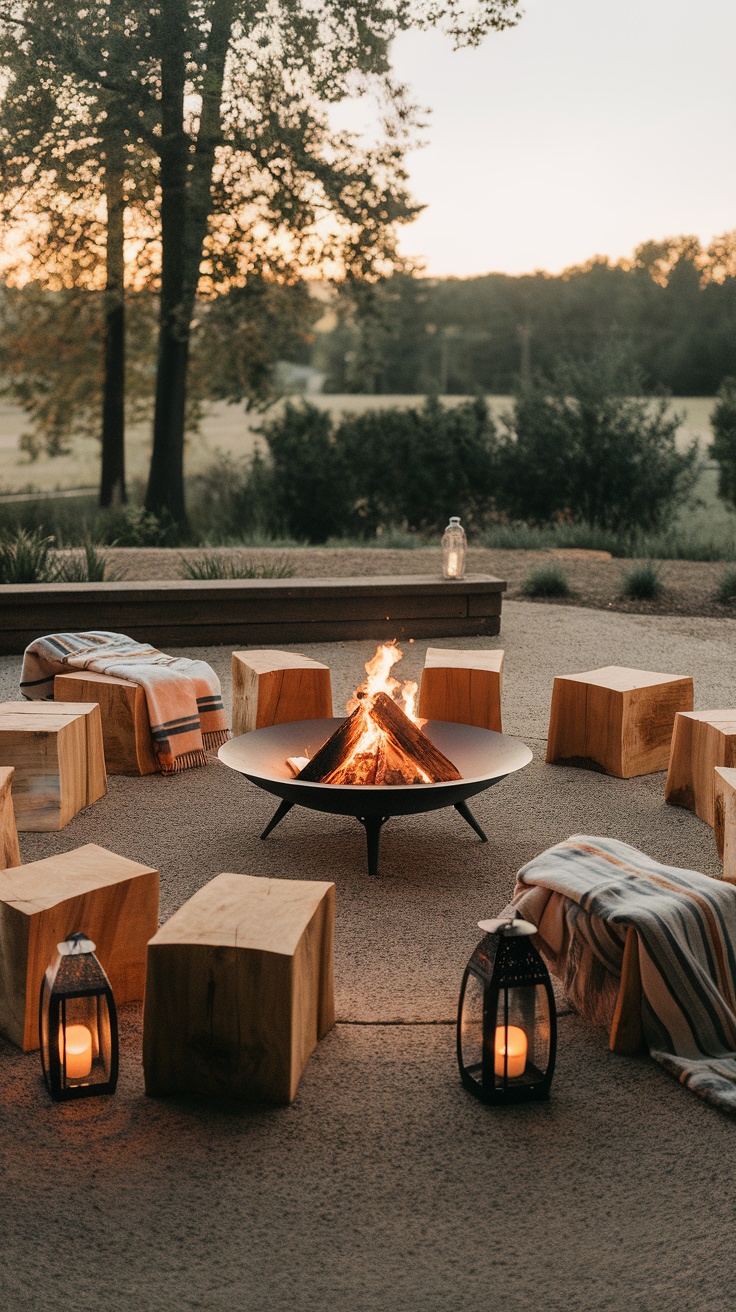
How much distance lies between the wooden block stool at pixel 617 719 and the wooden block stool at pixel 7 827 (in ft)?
7.00

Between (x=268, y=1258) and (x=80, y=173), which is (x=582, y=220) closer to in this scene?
(x=80, y=173)

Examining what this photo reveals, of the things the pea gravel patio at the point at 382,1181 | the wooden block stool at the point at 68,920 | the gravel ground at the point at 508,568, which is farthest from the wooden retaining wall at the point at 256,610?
the wooden block stool at the point at 68,920

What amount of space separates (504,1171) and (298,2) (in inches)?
489

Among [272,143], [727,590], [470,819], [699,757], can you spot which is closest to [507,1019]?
[470,819]

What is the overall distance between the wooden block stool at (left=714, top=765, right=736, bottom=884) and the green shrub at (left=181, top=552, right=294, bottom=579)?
4.82m

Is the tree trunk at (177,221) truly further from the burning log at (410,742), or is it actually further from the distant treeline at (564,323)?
the distant treeline at (564,323)

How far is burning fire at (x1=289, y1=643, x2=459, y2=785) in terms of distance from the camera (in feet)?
11.6

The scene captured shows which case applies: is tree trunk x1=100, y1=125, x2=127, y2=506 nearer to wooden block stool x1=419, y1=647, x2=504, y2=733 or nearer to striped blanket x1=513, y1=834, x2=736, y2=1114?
wooden block stool x1=419, y1=647, x2=504, y2=733

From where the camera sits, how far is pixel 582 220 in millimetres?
26125

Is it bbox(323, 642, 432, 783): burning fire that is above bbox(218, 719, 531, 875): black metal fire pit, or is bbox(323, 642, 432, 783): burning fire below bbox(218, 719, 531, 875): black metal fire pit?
above

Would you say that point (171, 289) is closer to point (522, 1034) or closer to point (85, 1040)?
point (85, 1040)

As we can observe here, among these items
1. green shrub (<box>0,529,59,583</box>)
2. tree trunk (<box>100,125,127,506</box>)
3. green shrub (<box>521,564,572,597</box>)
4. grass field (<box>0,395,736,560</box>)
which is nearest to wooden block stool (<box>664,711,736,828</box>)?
green shrub (<box>521,564,572,597</box>)

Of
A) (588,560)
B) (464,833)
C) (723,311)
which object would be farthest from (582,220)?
(464,833)

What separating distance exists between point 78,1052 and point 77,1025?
Answer: 0.18ft
